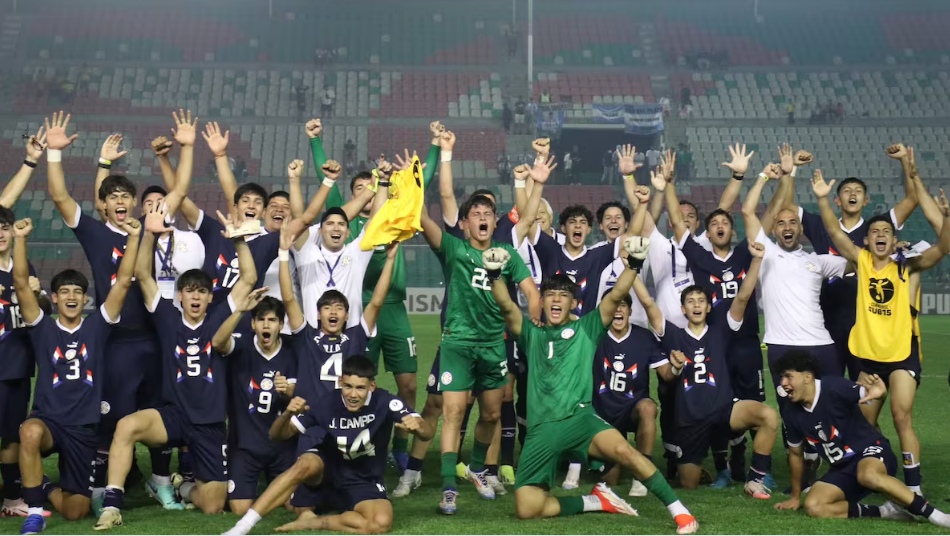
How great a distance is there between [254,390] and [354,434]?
1.09m

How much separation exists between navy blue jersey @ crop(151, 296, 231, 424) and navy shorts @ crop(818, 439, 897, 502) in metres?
4.26

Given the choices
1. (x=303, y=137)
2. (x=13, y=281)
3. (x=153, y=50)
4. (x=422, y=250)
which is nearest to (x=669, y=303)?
(x=13, y=281)

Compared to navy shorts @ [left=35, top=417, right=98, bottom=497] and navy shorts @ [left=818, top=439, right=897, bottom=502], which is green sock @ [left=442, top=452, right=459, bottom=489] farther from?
navy shorts @ [left=818, top=439, right=897, bottom=502]

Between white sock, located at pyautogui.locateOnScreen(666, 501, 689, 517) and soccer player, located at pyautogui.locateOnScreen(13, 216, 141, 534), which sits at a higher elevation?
soccer player, located at pyautogui.locateOnScreen(13, 216, 141, 534)

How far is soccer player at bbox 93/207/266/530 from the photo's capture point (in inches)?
289

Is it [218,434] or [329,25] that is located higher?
[329,25]

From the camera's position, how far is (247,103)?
40094 mm

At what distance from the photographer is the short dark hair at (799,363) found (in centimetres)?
731

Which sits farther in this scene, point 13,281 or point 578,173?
point 578,173

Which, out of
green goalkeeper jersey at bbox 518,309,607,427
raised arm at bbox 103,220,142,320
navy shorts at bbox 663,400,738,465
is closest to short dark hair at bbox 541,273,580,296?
green goalkeeper jersey at bbox 518,309,607,427

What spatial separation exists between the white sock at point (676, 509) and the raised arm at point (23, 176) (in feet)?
16.7

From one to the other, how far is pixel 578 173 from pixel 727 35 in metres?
12.8

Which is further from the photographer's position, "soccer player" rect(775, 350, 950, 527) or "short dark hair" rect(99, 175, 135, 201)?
"short dark hair" rect(99, 175, 135, 201)

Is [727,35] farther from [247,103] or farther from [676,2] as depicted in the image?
[247,103]
